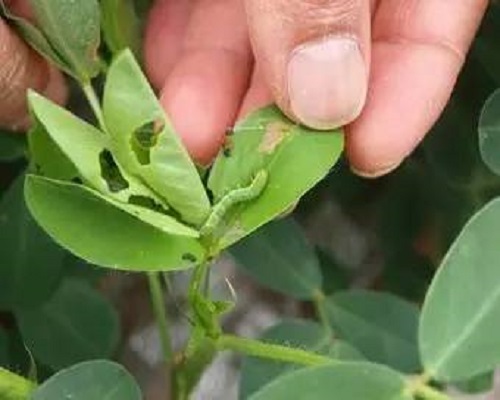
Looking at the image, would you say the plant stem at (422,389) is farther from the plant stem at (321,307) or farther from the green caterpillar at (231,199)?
the plant stem at (321,307)

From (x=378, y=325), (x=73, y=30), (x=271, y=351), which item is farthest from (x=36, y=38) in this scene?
(x=378, y=325)

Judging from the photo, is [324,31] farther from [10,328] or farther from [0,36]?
[10,328]

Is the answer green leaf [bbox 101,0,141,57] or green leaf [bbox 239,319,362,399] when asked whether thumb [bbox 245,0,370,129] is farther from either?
green leaf [bbox 239,319,362,399]

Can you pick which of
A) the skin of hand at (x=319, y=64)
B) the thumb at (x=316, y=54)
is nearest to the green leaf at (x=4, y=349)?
the skin of hand at (x=319, y=64)

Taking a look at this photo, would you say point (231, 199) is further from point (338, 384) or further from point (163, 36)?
point (163, 36)

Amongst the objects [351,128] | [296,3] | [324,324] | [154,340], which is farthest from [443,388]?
[154,340]
